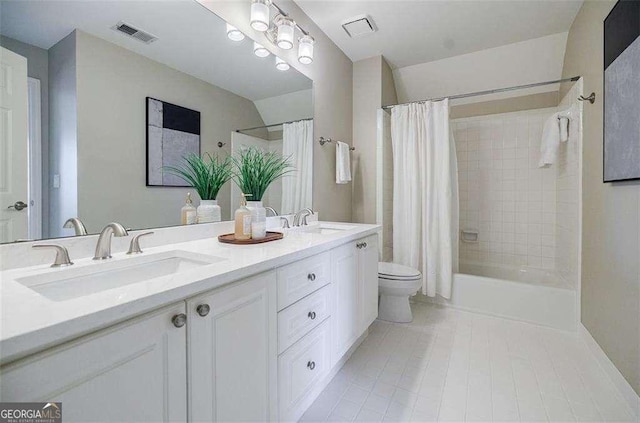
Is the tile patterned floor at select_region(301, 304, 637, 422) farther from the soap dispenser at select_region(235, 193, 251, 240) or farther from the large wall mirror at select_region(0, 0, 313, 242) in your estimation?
the large wall mirror at select_region(0, 0, 313, 242)

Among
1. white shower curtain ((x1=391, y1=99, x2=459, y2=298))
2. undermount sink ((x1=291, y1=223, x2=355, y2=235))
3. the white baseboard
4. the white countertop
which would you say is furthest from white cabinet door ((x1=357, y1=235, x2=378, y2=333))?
the white baseboard

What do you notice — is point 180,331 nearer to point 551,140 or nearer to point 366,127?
point 366,127

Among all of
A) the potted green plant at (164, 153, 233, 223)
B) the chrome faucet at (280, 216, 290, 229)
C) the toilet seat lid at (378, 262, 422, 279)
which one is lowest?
the toilet seat lid at (378, 262, 422, 279)

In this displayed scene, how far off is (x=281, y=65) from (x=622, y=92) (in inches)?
75.2

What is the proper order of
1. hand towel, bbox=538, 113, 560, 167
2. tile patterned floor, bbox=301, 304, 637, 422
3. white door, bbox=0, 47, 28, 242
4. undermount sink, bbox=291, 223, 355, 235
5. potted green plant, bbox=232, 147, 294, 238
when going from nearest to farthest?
1. white door, bbox=0, 47, 28, 242
2. tile patterned floor, bbox=301, 304, 637, 422
3. potted green plant, bbox=232, 147, 294, 238
4. undermount sink, bbox=291, 223, 355, 235
5. hand towel, bbox=538, 113, 560, 167

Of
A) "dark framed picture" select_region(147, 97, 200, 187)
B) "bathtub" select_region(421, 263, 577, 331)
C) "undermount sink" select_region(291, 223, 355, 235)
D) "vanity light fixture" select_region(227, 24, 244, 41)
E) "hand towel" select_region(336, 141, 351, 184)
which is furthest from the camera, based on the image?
"hand towel" select_region(336, 141, 351, 184)

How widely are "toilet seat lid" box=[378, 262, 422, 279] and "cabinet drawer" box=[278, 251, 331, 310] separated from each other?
1027mm

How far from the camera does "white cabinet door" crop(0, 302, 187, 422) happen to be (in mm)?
501

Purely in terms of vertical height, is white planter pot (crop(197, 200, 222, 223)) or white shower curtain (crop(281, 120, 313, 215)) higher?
white shower curtain (crop(281, 120, 313, 215))

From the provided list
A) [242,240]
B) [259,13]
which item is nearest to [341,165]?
[259,13]

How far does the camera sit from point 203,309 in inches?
31.0

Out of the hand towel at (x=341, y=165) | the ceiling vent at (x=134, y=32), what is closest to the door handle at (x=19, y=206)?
the ceiling vent at (x=134, y=32)

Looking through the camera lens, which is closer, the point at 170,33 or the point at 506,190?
the point at 170,33

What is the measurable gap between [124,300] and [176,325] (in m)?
0.16
